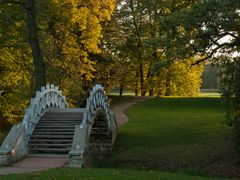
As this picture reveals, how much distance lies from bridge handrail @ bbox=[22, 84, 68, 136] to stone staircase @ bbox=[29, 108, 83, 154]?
32 centimetres

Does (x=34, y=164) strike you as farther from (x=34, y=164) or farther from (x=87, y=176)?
(x=87, y=176)

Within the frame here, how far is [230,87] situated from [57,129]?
26.5 feet

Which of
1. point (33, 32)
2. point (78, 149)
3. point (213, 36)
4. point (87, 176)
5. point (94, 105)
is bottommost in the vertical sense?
point (87, 176)

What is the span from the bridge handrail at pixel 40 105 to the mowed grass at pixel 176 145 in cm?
377

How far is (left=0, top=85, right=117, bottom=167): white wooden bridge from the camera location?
713 inches

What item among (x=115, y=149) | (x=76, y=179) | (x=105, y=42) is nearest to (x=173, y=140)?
(x=115, y=149)

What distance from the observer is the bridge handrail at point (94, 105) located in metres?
21.5

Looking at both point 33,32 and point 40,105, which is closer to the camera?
point 40,105

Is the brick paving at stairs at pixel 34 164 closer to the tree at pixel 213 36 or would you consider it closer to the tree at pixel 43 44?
the tree at pixel 213 36

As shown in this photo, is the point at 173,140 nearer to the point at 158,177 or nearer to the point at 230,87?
the point at 230,87

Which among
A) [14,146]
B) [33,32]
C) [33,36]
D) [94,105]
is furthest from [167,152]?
[33,32]

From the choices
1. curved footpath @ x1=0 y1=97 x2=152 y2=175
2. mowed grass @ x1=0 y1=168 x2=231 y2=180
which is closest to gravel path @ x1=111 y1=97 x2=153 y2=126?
curved footpath @ x1=0 y1=97 x2=152 y2=175

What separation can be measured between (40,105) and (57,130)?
4.98 feet

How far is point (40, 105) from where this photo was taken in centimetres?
2194
